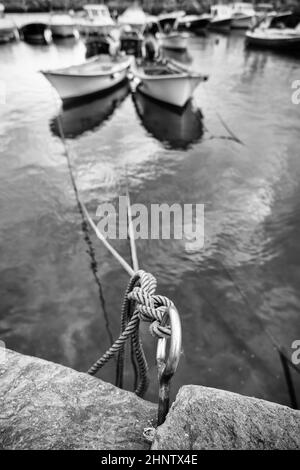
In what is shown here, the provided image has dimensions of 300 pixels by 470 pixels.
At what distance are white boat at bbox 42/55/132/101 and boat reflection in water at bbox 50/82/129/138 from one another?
1.63ft

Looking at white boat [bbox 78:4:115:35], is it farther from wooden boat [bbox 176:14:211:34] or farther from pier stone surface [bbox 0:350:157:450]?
pier stone surface [bbox 0:350:157:450]

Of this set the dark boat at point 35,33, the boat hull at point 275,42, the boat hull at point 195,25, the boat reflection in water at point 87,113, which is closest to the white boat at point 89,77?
the boat reflection in water at point 87,113

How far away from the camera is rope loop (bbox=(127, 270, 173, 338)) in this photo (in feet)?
5.39

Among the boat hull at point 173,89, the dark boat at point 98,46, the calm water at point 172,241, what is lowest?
the calm water at point 172,241

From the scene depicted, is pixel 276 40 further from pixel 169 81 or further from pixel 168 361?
pixel 168 361

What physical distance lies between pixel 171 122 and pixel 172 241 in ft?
30.3

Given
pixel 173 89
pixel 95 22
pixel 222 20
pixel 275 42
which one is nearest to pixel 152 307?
pixel 173 89

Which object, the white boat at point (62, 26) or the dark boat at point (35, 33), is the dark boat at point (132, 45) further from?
the dark boat at point (35, 33)

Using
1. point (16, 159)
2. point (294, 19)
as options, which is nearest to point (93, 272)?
point (16, 159)

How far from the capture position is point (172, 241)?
661cm

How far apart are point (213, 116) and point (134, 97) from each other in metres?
5.97

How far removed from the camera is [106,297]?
5.26 m

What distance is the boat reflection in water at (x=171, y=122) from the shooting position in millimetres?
11922

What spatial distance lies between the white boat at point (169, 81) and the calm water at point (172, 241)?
0.91m
